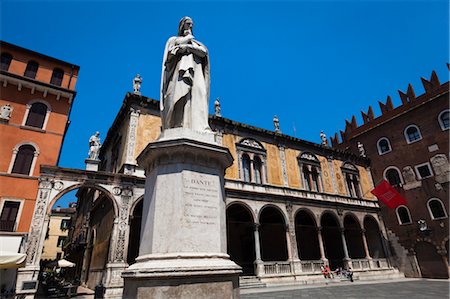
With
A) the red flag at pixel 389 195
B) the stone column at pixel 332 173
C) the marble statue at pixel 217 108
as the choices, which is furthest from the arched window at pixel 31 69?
the red flag at pixel 389 195

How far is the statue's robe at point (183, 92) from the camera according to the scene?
15.0ft

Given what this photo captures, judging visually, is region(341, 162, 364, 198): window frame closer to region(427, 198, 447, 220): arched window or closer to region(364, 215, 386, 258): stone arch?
region(364, 215, 386, 258): stone arch

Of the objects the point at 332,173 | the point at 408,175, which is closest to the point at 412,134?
the point at 408,175

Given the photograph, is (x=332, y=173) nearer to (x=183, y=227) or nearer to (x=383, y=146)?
(x=383, y=146)

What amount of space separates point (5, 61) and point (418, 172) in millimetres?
31829

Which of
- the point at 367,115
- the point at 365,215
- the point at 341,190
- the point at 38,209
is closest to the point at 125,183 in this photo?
the point at 38,209

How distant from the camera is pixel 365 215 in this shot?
22.9 m

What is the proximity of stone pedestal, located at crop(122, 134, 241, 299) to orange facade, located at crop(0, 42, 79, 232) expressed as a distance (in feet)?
45.0

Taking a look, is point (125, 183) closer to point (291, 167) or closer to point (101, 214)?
point (101, 214)

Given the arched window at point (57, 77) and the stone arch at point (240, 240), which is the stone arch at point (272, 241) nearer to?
the stone arch at point (240, 240)

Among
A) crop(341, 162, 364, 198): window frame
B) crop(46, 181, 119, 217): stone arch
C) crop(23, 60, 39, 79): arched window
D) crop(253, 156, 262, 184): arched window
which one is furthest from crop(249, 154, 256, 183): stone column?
crop(23, 60, 39, 79): arched window

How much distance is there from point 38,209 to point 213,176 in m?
11.6

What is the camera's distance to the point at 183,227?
3529 millimetres

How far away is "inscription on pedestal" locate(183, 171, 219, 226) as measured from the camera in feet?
12.0
